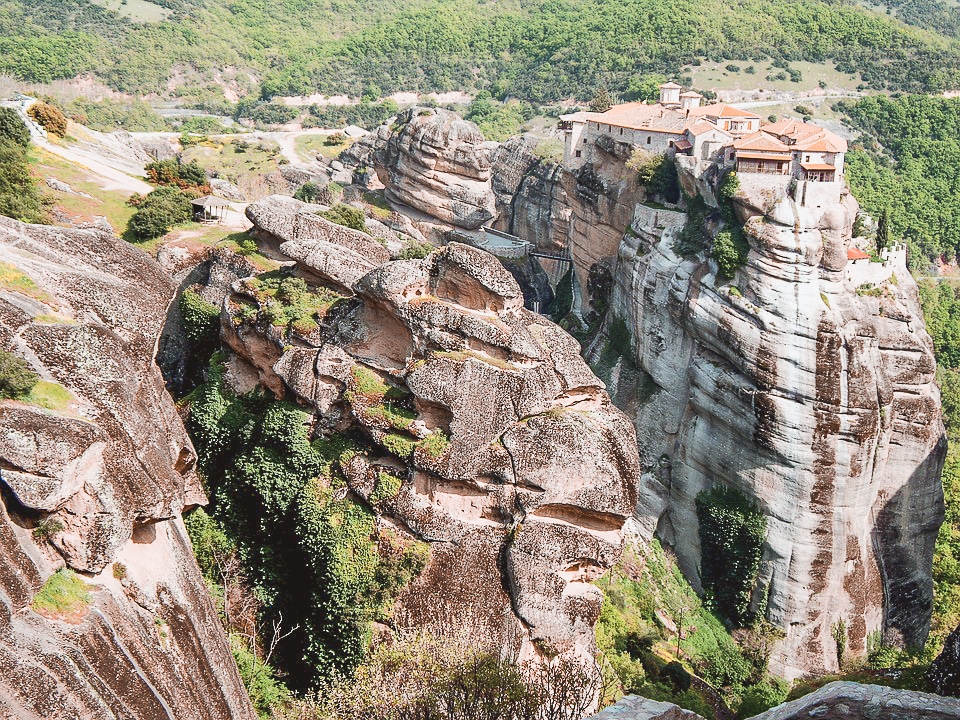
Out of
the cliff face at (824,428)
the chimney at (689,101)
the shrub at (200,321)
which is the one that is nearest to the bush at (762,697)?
the cliff face at (824,428)

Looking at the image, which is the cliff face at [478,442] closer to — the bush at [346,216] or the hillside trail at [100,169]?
the bush at [346,216]

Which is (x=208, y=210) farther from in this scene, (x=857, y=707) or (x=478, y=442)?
(x=857, y=707)

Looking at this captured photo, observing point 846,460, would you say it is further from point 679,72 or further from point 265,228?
point 679,72

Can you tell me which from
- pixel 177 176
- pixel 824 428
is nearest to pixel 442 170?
pixel 177 176

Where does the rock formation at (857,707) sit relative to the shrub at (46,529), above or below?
below

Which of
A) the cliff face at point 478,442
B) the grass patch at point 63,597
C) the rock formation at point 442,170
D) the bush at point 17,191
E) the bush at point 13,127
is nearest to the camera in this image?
the grass patch at point 63,597

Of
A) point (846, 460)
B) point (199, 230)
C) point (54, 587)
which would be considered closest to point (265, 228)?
point (199, 230)

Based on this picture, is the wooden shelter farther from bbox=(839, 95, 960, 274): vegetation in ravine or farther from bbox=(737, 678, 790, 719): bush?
bbox=(839, 95, 960, 274): vegetation in ravine
